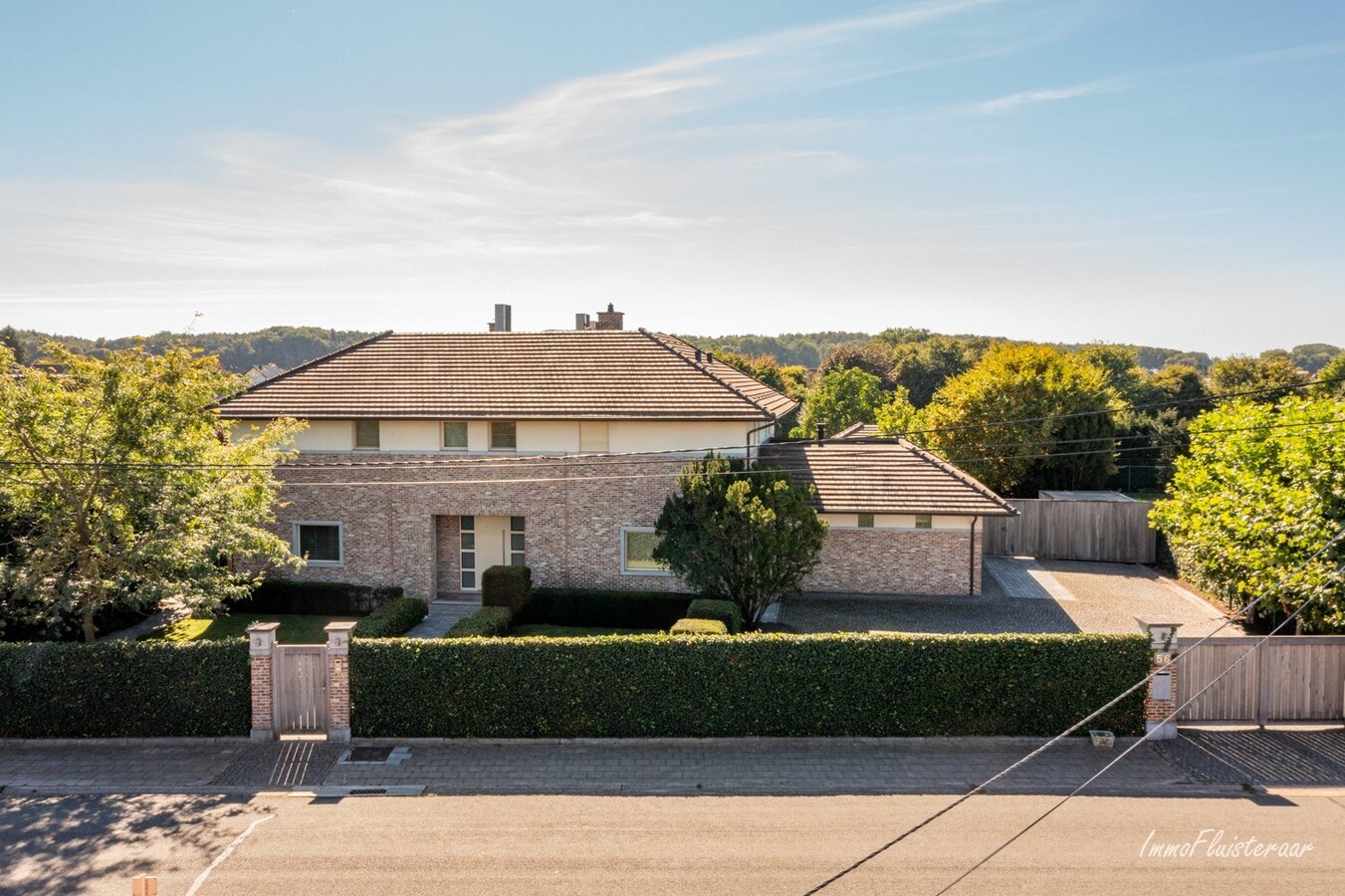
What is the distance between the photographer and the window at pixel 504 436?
22906 millimetres

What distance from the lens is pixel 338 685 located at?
14594 millimetres

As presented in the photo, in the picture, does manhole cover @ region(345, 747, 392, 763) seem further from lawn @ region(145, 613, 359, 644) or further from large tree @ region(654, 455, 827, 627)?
large tree @ region(654, 455, 827, 627)

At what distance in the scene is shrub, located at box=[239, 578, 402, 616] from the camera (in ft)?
74.1

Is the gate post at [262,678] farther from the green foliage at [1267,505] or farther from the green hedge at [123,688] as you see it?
the green foliage at [1267,505]

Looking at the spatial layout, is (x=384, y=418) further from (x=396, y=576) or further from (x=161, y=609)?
(x=161, y=609)

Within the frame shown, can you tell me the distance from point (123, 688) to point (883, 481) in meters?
18.2

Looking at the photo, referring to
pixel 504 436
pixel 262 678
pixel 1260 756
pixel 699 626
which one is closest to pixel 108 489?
pixel 262 678

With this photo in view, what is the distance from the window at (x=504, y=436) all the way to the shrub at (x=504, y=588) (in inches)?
128

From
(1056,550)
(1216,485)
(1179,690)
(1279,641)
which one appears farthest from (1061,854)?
(1056,550)

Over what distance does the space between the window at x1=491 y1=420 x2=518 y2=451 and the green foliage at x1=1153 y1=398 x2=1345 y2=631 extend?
16.3 metres

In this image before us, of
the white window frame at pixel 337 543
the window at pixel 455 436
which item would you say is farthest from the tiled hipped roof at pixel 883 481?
the white window frame at pixel 337 543

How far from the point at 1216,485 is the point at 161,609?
26085mm

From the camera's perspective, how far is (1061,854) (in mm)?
10906

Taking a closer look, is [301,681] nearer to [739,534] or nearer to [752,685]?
[752,685]
